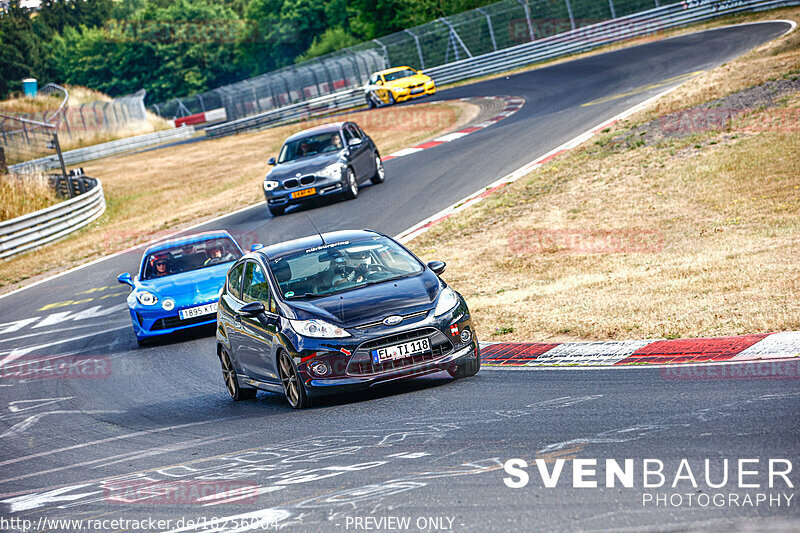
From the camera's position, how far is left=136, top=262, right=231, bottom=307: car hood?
14.2 metres

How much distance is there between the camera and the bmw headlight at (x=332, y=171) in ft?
75.7

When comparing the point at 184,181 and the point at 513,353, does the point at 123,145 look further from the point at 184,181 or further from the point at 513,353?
the point at 513,353

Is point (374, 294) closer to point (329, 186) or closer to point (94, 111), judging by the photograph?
point (329, 186)

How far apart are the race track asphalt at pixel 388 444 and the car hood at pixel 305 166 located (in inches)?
372

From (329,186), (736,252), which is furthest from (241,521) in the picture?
(329,186)

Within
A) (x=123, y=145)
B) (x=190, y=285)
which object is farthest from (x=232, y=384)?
(x=123, y=145)

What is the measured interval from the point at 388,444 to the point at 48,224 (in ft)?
80.5

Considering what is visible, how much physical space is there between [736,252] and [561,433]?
7291 millimetres

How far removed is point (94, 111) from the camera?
64562mm

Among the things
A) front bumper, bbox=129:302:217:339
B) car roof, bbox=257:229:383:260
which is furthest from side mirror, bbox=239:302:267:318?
front bumper, bbox=129:302:217:339

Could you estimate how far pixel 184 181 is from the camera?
39.4 meters

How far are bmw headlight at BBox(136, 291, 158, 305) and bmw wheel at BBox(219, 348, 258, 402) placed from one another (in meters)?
3.98

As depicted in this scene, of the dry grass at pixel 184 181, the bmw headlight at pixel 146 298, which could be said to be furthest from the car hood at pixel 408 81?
the bmw headlight at pixel 146 298

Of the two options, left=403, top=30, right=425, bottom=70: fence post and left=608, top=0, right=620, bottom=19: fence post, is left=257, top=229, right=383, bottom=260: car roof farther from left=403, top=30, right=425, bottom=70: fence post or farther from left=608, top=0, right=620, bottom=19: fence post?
left=403, top=30, right=425, bottom=70: fence post
